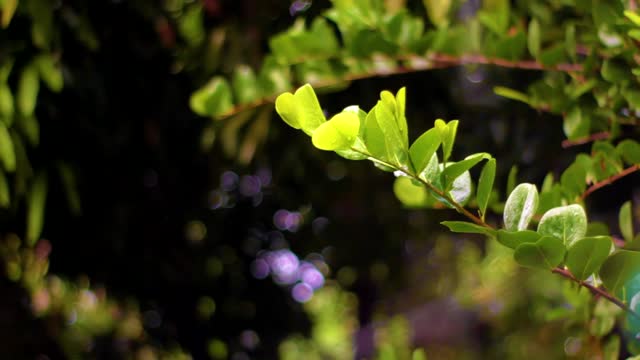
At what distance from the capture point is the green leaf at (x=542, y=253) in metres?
0.26

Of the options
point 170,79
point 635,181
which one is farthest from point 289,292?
point 635,181

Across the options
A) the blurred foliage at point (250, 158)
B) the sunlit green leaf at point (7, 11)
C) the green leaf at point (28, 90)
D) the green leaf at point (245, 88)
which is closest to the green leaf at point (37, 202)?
the blurred foliage at point (250, 158)

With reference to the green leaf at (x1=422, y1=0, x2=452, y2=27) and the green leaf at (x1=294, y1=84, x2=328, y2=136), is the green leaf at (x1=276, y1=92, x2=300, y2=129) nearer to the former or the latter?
the green leaf at (x1=294, y1=84, x2=328, y2=136)

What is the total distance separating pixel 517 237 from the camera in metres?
0.26

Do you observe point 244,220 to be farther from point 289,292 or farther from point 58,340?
Result: point 58,340

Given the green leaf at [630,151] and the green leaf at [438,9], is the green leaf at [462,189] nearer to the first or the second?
the green leaf at [630,151]

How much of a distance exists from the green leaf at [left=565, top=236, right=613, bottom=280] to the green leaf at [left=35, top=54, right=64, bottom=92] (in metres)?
0.65

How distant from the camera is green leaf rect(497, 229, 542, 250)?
0.85 ft

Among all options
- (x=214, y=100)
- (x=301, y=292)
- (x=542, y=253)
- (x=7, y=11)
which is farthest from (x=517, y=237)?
A: (x=301, y=292)

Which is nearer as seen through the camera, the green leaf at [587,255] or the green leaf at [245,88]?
the green leaf at [587,255]

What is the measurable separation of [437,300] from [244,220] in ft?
2.80

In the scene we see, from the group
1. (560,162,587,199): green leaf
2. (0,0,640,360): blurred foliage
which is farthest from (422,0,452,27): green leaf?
(560,162,587,199): green leaf

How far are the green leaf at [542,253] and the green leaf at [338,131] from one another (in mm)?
78

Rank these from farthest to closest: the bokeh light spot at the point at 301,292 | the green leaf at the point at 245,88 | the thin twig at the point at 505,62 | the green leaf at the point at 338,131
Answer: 1. the bokeh light spot at the point at 301,292
2. the green leaf at the point at 245,88
3. the thin twig at the point at 505,62
4. the green leaf at the point at 338,131
